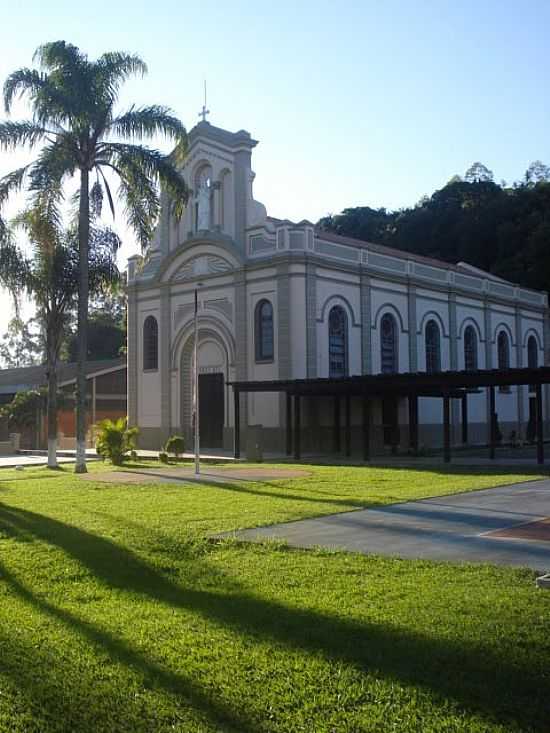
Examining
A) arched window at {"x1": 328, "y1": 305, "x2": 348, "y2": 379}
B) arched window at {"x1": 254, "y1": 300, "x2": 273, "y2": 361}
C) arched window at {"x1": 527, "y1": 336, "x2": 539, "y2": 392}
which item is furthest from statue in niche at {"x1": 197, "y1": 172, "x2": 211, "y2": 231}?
arched window at {"x1": 527, "y1": 336, "x2": 539, "y2": 392}

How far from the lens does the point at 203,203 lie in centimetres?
3706

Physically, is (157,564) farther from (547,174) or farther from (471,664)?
(547,174)

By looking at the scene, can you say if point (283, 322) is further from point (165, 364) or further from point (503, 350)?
point (503, 350)

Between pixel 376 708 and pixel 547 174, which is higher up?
pixel 547 174

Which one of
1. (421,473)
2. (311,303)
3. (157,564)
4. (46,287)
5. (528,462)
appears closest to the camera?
(157,564)

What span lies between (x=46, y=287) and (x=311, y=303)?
9.88m

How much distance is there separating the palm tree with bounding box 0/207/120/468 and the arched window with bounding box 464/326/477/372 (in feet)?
67.0

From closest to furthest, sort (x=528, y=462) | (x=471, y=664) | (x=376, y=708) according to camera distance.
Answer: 1. (x=376, y=708)
2. (x=471, y=664)
3. (x=528, y=462)

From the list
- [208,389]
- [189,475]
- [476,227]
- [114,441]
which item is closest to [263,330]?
[208,389]

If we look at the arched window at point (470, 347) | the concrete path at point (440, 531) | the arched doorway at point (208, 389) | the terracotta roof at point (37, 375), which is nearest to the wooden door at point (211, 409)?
the arched doorway at point (208, 389)

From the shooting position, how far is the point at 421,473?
22359 mm

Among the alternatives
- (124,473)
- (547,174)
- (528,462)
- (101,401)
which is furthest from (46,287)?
(547,174)

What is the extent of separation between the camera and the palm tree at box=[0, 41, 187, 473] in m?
24.7

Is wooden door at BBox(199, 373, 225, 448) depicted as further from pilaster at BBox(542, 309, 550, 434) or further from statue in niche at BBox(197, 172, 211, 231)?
pilaster at BBox(542, 309, 550, 434)
